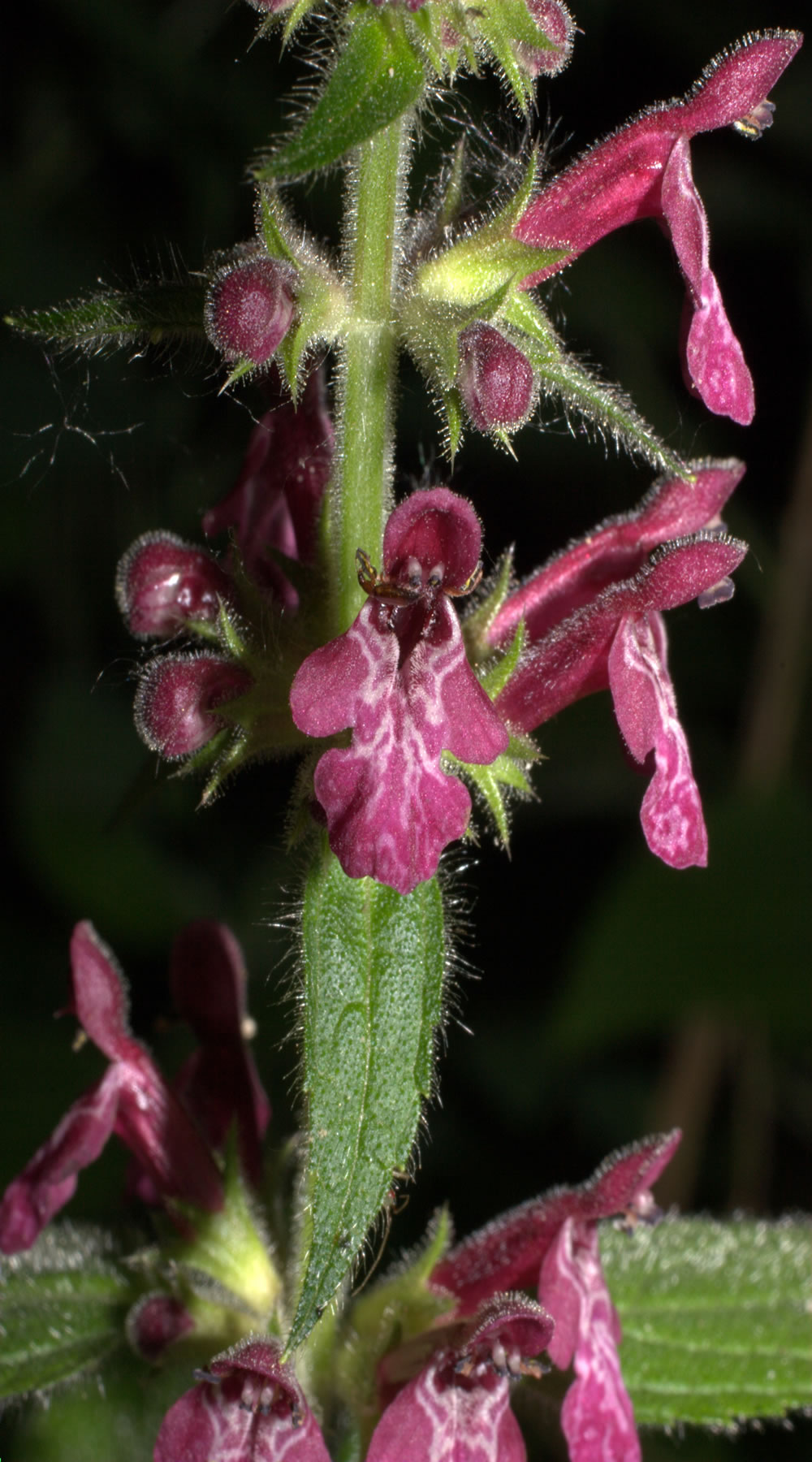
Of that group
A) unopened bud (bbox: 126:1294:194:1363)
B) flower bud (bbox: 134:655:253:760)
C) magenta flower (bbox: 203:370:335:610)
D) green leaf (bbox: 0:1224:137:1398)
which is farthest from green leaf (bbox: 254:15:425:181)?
green leaf (bbox: 0:1224:137:1398)

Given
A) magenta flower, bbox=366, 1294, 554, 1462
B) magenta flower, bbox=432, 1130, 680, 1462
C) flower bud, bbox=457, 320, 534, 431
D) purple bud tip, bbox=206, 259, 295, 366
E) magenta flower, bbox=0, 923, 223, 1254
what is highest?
purple bud tip, bbox=206, 259, 295, 366

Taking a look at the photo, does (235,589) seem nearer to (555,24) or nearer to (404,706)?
(404,706)

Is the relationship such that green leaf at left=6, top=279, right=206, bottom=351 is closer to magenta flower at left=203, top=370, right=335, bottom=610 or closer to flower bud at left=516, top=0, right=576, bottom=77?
magenta flower at left=203, top=370, right=335, bottom=610

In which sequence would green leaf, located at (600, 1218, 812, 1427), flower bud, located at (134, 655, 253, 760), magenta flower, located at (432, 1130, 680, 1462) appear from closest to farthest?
flower bud, located at (134, 655, 253, 760)
magenta flower, located at (432, 1130, 680, 1462)
green leaf, located at (600, 1218, 812, 1427)

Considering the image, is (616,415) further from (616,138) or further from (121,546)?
(121,546)

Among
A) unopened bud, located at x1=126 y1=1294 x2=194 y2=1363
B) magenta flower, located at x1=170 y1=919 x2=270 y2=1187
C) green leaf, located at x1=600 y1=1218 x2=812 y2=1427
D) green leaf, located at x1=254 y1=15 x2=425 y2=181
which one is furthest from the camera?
magenta flower, located at x1=170 y1=919 x2=270 y2=1187

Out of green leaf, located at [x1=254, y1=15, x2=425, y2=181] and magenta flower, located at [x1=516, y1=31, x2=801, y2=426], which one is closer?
green leaf, located at [x1=254, y1=15, x2=425, y2=181]

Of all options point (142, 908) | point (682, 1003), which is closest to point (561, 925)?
point (682, 1003)
